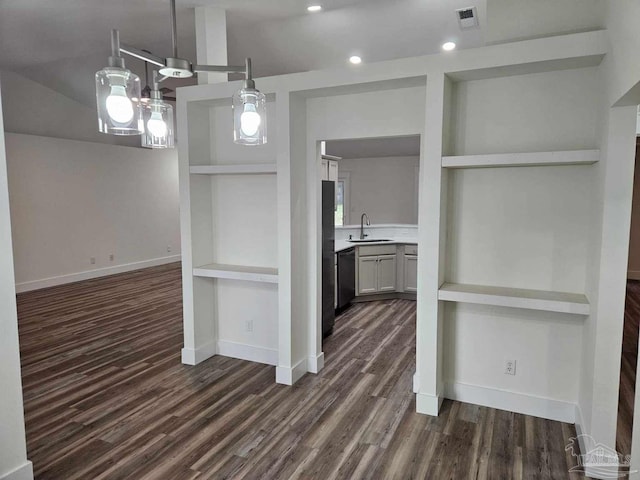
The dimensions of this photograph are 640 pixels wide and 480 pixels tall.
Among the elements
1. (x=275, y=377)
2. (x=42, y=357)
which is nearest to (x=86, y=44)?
(x=42, y=357)

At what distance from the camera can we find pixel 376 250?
6242 mm

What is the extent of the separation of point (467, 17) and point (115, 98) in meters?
3.64

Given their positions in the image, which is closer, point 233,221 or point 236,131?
point 236,131

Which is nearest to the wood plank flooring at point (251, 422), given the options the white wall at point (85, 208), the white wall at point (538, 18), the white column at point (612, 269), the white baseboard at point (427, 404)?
the white baseboard at point (427, 404)

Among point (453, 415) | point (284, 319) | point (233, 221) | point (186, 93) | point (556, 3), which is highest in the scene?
point (556, 3)

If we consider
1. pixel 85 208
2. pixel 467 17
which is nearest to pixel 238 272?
pixel 467 17

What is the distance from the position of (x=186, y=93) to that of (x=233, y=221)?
3.96 feet

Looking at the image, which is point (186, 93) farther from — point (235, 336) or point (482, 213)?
point (482, 213)

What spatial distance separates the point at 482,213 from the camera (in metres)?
3.18

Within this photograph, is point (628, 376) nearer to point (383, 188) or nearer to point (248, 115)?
point (248, 115)

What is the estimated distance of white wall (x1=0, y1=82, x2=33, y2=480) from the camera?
2205mm

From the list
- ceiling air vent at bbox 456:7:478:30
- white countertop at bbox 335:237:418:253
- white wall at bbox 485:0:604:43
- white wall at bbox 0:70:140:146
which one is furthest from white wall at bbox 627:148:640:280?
white wall at bbox 0:70:140:146

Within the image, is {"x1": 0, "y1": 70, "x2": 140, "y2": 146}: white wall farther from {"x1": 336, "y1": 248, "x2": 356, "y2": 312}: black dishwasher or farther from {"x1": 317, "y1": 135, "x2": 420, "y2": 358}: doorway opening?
{"x1": 336, "y1": 248, "x2": 356, "y2": 312}: black dishwasher

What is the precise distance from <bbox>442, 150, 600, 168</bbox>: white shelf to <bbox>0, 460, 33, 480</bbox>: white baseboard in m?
3.01
